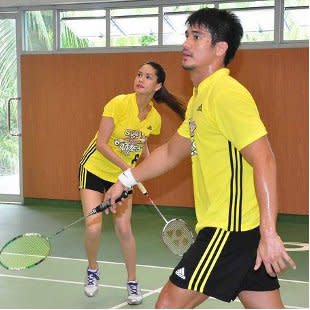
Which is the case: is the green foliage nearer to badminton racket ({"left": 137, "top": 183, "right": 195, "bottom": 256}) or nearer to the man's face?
badminton racket ({"left": 137, "top": 183, "right": 195, "bottom": 256})

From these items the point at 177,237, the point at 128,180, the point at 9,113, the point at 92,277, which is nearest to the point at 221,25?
the point at 128,180

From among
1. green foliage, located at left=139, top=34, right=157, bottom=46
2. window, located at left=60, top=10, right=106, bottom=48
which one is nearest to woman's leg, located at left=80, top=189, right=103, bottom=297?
green foliage, located at left=139, top=34, right=157, bottom=46

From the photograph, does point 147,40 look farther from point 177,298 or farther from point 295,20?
point 177,298

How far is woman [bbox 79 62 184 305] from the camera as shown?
521cm

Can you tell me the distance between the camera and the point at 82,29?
1046 centimetres

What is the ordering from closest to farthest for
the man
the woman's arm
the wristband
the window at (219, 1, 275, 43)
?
the man → the wristband → the woman's arm → the window at (219, 1, 275, 43)

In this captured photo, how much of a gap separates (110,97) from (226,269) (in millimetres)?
7563

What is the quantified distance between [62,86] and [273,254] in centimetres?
832

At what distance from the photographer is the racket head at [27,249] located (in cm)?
394

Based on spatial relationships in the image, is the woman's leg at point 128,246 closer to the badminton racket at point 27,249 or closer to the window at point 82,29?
the badminton racket at point 27,249

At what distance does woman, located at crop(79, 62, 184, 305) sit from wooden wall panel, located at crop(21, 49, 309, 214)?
14.2ft

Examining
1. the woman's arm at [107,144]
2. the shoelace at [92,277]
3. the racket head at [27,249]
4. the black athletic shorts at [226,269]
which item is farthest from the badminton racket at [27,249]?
the shoelace at [92,277]

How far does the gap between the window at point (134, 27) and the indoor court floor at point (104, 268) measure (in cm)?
265

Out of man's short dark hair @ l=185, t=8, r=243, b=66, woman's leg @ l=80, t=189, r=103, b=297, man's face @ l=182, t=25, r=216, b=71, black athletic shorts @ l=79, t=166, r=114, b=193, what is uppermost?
man's short dark hair @ l=185, t=8, r=243, b=66
